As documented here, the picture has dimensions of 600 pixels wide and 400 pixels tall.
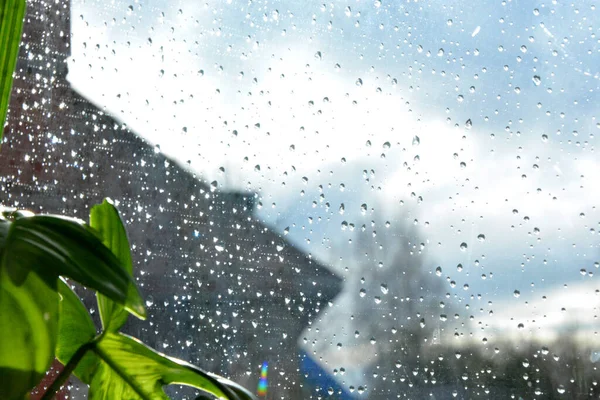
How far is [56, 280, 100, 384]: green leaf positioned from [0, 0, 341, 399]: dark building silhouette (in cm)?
56

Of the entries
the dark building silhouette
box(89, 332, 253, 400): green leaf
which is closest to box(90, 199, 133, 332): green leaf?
box(89, 332, 253, 400): green leaf

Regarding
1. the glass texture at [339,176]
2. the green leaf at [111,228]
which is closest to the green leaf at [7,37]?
the green leaf at [111,228]

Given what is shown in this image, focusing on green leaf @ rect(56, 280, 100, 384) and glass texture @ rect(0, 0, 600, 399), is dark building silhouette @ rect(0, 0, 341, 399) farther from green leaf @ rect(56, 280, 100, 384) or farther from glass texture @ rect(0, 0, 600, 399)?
green leaf @ rect(56, 280, 100, 384)

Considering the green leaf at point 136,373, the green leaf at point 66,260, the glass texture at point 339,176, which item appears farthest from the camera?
the glass texture at point 339,176

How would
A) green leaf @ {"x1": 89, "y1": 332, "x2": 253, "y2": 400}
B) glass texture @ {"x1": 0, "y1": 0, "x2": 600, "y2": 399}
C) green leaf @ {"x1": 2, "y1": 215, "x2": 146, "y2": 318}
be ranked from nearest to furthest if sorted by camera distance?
1. green leaf @ {"x1": 2, "y1": 215, "x2": 146, "y2": 318}
2. green leaf @ {"x1": 89, "y1": 332, "x2": 253, "y2": 400}
3. glass texture @ {"x1": 0, "y1": 0, "x2": 600, "y2": 399}

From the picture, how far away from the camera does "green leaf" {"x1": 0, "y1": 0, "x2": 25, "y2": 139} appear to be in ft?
1.33

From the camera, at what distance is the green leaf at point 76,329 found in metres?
0.44

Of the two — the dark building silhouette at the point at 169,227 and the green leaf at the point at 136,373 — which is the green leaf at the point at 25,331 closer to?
the green leaf at the point at 136,373

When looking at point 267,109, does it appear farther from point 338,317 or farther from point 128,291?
point 128,291

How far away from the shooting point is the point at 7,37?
0.41 m

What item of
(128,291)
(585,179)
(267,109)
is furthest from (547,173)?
(128,291)

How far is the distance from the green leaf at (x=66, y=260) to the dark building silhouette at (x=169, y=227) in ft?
2.54

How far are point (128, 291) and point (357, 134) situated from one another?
2.66ft

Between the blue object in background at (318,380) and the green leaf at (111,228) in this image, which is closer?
the green leaf at (111,228)
